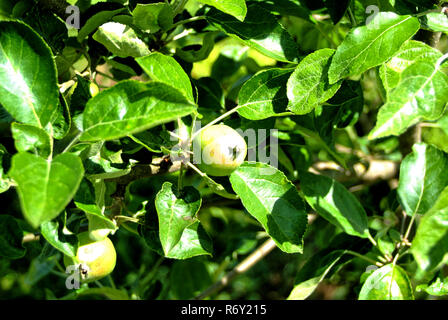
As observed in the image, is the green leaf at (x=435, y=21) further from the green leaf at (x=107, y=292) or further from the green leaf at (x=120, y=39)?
the green leaf at (x=107, y=292)

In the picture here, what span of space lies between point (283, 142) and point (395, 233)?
1.14ft

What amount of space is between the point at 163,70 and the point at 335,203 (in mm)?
574

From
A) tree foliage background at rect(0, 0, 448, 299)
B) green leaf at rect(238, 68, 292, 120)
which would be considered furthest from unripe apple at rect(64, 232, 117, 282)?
green leaf at rect(238, 68, 292, 120)

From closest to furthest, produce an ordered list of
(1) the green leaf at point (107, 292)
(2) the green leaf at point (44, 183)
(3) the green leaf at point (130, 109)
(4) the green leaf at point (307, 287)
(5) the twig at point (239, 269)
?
(2) the green leaf at point (44, 183), (3) the green leaf at point (130, 109), (4) the green leaf at point (307, 287), (1) the green leaf at point (107, 292), (5) the twig at point (239, 269)

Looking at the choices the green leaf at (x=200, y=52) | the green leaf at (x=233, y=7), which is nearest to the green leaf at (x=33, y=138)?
the green leaf at (x=233, y=7)

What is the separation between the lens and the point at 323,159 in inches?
72.1

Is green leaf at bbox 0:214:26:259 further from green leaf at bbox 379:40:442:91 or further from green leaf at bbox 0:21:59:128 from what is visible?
green leaf at bbox 379:40:442:91

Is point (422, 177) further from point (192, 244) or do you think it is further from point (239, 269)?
point (239, 269)

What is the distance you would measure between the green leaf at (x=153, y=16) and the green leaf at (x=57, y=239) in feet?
1.37

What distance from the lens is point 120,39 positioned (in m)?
0.94

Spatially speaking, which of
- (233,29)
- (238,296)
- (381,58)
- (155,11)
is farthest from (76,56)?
(238,296)

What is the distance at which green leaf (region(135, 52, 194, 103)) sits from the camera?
83 centimetres

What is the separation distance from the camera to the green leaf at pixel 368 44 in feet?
2.88

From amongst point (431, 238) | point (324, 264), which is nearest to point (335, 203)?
point (324, 264)
